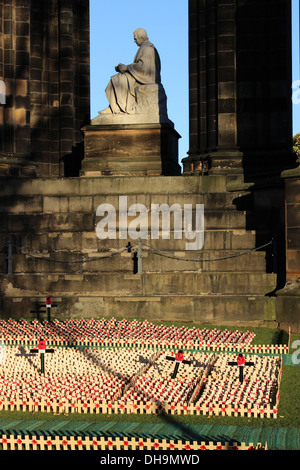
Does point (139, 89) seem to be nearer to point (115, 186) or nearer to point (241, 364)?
point (115, 186)

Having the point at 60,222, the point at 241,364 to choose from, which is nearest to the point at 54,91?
the point at 60,222

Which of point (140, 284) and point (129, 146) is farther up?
point (129, 146)

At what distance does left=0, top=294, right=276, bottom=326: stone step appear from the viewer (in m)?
26.4

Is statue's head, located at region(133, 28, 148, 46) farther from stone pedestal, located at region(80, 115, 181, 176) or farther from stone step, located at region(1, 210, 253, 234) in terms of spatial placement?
stone step, located at region(1, 210, 253, 234)

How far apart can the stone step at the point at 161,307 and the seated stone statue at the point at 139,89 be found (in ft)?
29.7

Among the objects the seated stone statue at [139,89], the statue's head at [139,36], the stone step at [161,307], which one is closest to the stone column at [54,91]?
the statue's head at [139,36]

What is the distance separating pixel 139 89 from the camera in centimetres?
3375

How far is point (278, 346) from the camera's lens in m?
22.9

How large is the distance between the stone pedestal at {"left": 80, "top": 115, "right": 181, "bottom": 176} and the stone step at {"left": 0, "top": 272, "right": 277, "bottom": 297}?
6.21 m

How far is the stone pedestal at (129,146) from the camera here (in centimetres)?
3328

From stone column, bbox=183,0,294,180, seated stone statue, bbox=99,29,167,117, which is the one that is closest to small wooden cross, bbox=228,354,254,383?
stone column, bbox=183,0,294,180

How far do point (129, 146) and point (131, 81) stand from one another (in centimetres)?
258
